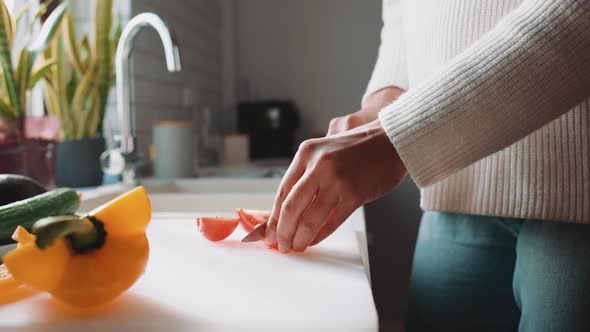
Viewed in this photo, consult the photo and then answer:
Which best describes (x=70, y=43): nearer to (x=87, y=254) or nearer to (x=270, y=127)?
(x=87, y=254)

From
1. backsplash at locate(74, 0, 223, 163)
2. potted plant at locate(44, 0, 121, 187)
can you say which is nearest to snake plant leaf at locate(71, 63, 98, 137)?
potted plant at locate(44, 0, 121, 187)

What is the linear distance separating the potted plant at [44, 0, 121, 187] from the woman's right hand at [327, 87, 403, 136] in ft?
2.14

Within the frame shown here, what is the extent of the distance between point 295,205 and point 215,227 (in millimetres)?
114

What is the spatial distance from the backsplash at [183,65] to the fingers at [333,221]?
757 mm

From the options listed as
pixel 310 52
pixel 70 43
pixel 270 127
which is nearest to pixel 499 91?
pixel 70 43

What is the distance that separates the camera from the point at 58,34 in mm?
1274

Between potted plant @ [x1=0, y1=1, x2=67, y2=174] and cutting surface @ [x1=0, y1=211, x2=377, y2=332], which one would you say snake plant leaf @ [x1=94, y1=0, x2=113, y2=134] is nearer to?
potted plant @ [x1=0, y1=1, x2=67, y2=174]

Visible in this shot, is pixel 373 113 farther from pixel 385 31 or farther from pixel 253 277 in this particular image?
pixel 253 277

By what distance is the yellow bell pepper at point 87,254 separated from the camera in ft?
1.21

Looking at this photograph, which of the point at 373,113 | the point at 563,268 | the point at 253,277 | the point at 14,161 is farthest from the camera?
the point at 14,161

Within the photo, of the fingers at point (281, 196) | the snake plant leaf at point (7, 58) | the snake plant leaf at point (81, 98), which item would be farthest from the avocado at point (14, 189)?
the snake plant leaf at point (81, 98)

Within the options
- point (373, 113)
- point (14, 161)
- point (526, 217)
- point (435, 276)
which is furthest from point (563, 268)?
point (14, 161)

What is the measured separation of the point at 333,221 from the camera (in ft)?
1.97

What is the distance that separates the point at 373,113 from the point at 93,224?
60 centimetres
